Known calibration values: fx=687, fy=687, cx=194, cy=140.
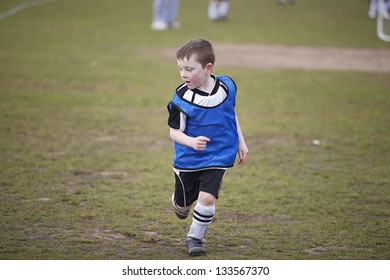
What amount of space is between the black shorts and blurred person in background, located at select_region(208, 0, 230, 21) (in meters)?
16.4

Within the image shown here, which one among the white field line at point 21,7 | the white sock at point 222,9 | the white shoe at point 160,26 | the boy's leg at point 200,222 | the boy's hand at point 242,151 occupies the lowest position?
the white field line at point 21,7

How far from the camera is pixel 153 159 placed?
8164 millimetres

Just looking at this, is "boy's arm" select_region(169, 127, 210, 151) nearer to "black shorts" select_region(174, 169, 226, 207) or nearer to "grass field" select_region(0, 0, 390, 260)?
"black shorts" select_region(174, 169, 226, 207)

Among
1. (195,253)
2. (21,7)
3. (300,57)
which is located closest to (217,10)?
(300,57)

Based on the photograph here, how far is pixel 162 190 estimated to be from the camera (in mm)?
6973

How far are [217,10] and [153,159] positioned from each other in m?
14.2

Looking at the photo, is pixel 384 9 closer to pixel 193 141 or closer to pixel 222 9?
pixel 222 9

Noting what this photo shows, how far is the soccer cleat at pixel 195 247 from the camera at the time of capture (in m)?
5.04

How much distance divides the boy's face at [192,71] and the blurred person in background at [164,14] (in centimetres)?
1451

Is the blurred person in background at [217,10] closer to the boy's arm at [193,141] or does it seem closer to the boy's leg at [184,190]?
the boy's leg at [184,190]

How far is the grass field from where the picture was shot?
215 inches

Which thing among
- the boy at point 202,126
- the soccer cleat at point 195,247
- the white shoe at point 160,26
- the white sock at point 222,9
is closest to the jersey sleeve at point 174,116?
the boy at point 202,126

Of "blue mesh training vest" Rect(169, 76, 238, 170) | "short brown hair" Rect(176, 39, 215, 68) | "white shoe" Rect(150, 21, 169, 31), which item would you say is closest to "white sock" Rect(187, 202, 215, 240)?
"blue mesh training vest" Rect(169, 76, 238, 170)

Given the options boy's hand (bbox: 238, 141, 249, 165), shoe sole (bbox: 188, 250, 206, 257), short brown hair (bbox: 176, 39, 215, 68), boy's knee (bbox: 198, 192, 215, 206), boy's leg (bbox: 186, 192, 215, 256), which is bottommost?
shoe sole (bbox: 188, 250, 206, 257)
